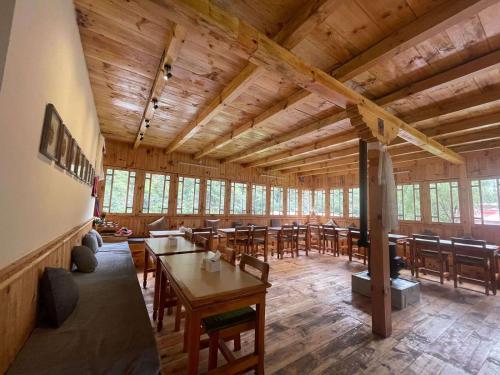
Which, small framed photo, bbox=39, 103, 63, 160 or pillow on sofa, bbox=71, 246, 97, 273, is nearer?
small framed photo, bbox=39, 103, 63, 160

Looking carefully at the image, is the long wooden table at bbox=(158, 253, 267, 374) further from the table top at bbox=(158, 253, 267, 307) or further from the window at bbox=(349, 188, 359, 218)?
the window at bbox=(349, 188, 359, 218)

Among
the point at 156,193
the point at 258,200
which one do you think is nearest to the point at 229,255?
the point at 156,193

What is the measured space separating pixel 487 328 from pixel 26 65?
463 cm

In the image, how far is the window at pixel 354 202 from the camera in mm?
7433

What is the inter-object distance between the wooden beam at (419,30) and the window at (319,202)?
700cm

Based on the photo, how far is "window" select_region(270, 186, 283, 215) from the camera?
7.92m

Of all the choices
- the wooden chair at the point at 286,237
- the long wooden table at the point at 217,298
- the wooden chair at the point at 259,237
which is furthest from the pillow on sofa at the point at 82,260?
the wooden chair at the point at 286,237

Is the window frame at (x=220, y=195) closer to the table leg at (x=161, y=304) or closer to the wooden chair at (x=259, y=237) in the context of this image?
the wooden chair at (x=259, y=237)

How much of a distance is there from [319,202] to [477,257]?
17.3 feet

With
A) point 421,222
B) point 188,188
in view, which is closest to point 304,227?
point 421,222

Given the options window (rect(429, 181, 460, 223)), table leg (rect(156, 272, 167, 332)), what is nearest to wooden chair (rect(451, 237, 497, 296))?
window (rect(429, 181, 460, 223))

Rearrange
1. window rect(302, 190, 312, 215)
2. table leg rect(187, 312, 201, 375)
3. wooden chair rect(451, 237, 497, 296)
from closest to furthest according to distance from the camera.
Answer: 1. table leg rect(187, 312, 201, 375)
2. wooden chair rect(451, 237, 497, 296)
3. window rect(302, 190, 312, 215)

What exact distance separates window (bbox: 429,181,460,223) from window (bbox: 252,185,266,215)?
15.3ft

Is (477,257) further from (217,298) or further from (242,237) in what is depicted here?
(217,298)
